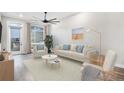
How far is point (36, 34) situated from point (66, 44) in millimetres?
2921

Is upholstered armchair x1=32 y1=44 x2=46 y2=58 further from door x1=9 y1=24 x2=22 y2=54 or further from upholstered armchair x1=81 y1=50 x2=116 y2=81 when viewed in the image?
upholstered armchair x1=81 y1=50 x2=116 y2=81

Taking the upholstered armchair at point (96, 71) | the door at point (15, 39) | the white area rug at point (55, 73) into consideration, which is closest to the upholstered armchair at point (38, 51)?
the white area rug at point (55, 73)

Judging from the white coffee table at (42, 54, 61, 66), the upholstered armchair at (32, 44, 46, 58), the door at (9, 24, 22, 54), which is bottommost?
the white coffee table at (42, 54, 61, 66)

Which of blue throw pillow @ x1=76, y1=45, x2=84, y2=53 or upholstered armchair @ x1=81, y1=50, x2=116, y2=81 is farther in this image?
blue throw pillow @ x1=76, y1=45, x2=84, y2=53

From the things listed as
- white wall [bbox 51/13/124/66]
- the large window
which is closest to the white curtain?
the large window

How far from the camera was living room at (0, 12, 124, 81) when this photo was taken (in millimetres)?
2823

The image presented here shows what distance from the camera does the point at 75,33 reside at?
5.53 metres

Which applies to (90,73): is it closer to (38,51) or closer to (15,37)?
(38,51)

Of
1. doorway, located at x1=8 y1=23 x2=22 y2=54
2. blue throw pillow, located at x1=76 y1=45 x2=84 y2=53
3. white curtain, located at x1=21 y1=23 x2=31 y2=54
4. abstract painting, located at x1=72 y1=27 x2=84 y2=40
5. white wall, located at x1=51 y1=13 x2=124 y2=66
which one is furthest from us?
white curtain, located at x1=21 y1=23 x2=31 y2=54

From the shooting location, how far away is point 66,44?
5.88 meters
